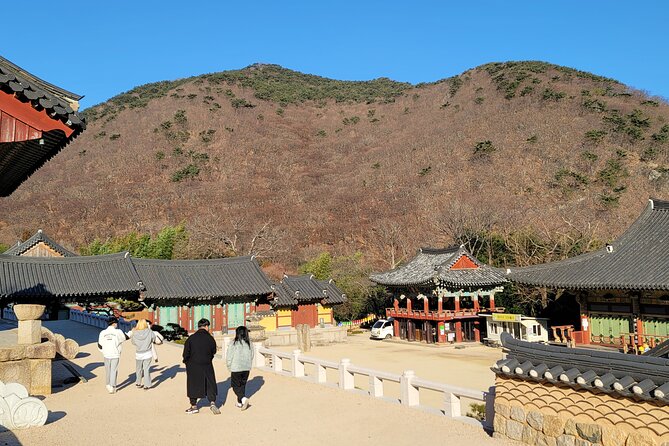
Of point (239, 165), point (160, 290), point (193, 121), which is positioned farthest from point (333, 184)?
point (160, 290)

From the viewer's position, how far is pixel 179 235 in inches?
2164

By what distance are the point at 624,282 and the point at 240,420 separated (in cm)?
2213

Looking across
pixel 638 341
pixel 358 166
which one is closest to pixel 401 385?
pixel 638 341

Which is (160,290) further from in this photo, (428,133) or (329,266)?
(428,133)

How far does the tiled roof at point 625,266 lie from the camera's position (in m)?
26.4

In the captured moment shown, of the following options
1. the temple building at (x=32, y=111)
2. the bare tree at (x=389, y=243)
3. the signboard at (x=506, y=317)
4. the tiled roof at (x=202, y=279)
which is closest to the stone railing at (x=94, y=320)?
the tiled roof at (x=202, y=279)

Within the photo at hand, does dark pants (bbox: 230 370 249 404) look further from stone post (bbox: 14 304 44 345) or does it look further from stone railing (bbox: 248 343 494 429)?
stone post (bbox: 14 304 44 345)

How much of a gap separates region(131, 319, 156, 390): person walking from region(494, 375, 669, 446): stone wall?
6944mm

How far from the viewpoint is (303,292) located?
36.9 metres

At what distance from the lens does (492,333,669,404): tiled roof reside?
22.3 feet

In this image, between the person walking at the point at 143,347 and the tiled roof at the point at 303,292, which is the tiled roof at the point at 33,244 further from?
the person walking at the point at 143,347

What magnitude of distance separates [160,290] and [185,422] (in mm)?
22840

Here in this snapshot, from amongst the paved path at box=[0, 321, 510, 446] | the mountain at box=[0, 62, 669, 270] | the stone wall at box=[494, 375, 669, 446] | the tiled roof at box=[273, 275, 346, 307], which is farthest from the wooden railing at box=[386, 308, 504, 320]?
the stone wall at box=[494, 375, 669, 446]

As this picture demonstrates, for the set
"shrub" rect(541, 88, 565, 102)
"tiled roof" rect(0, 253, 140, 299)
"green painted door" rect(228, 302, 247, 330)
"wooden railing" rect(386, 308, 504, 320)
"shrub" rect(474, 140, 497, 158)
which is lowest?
"wooden railing" rect(386, 308, 504, 320)
